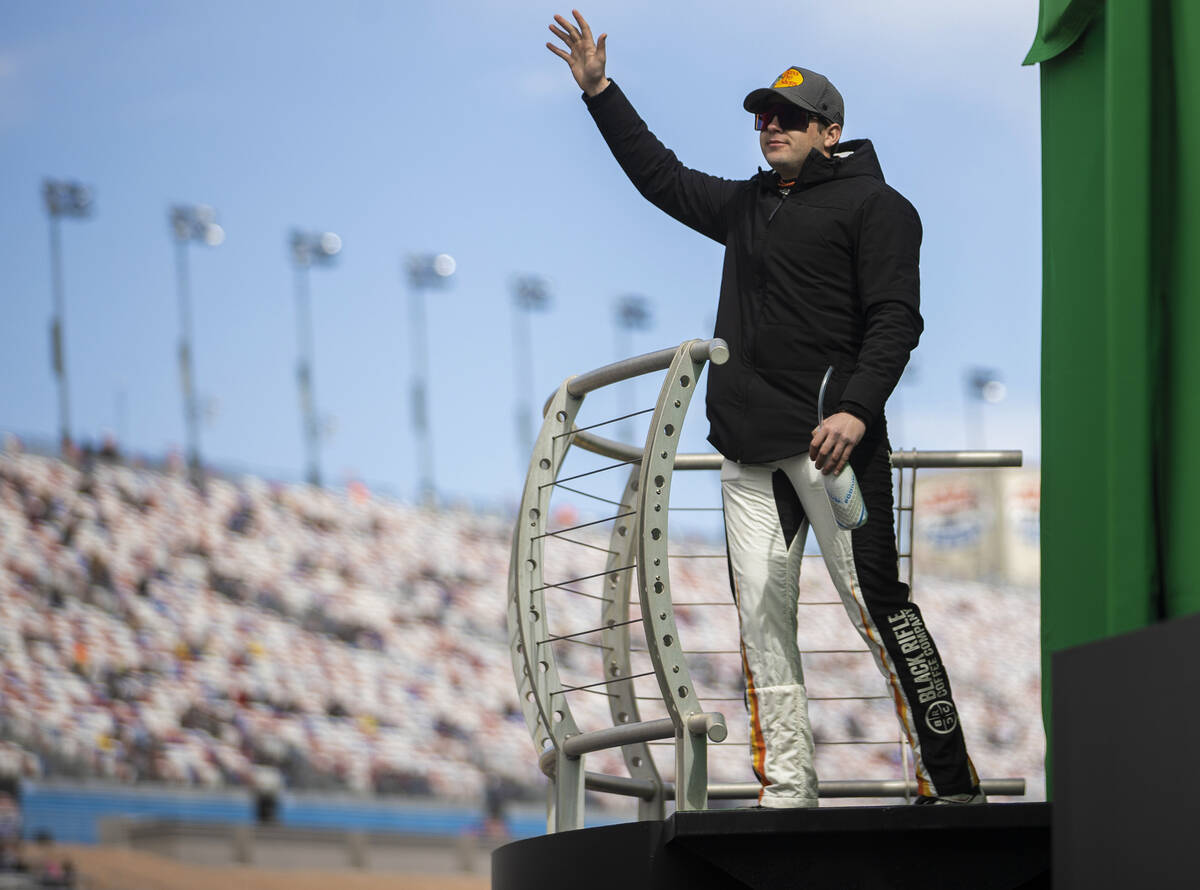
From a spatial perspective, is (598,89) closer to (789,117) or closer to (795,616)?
(789,117)

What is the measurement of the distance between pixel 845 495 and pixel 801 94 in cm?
71

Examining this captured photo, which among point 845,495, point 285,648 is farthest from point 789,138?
point 285,648

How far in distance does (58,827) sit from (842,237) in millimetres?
13798

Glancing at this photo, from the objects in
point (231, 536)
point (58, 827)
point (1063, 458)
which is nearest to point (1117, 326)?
point (1063, 458)

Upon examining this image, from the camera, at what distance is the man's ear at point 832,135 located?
2605mm

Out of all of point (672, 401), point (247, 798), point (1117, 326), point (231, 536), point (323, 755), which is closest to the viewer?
point (1117, 326)

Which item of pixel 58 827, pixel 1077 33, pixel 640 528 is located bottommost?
pixel 58 827

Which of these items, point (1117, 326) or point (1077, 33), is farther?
point (1077, 33)

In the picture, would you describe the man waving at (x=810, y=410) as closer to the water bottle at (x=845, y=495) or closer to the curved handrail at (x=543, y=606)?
the water bottle at (x=845, y=495)

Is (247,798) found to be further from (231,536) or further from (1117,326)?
(1117,326)

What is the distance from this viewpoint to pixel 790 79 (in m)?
2.55

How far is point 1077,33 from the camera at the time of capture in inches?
104

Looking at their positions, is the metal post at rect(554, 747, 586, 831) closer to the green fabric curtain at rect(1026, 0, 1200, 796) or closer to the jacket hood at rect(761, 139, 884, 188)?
the green fabric curtain at rect(1026, 0, 1200, 796)

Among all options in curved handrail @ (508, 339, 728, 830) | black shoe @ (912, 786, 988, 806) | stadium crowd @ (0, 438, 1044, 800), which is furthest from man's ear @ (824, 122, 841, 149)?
stadium crowd @ (0, 438, 1044, 800)
